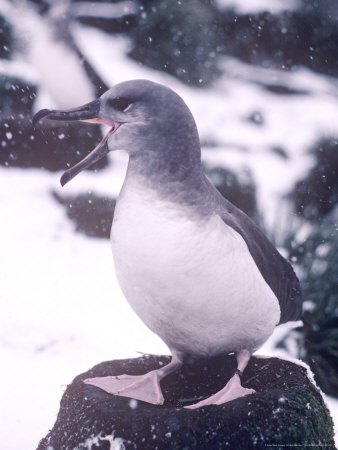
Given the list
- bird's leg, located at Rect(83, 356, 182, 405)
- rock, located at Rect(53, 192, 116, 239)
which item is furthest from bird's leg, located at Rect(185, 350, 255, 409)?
rock, located at Rect(53, 192, 116, 239)

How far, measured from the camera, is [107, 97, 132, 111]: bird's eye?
1.23 meters

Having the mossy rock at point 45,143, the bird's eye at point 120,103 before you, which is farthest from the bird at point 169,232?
the mossy rock at point 45,143

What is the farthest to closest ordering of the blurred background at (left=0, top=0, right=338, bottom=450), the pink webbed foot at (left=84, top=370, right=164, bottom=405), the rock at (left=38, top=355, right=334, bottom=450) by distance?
the blurred background at (left=0, top=0, right=338, bottom=450), the pink webbed foot at (left=84, top=370, right=164, bottom=405), the rock at (left=38, top=355, right=334, bottom=450)

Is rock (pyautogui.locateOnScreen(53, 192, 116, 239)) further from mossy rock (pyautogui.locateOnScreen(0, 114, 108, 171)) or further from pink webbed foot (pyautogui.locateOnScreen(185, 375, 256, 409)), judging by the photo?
pink webbed foot (pyautogui.locateOnScreen(185, 375, 256, 409))

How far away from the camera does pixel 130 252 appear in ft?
4.09

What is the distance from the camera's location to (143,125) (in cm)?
123

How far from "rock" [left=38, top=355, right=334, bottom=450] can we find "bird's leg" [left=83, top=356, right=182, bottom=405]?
0.02 meters

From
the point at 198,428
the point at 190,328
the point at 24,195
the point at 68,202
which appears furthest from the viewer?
the point at 24,195

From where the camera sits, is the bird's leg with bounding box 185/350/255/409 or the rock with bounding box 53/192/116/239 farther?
the rock with bounding box 53/192/116/239

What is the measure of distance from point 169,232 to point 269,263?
1.17 ft

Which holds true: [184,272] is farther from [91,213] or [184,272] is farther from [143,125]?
[91,213]

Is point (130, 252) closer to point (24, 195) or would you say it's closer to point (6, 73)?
point (6, 73)

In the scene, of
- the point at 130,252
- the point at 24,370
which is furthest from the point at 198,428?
the point at 24,370

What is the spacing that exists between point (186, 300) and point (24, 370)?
1624mm
